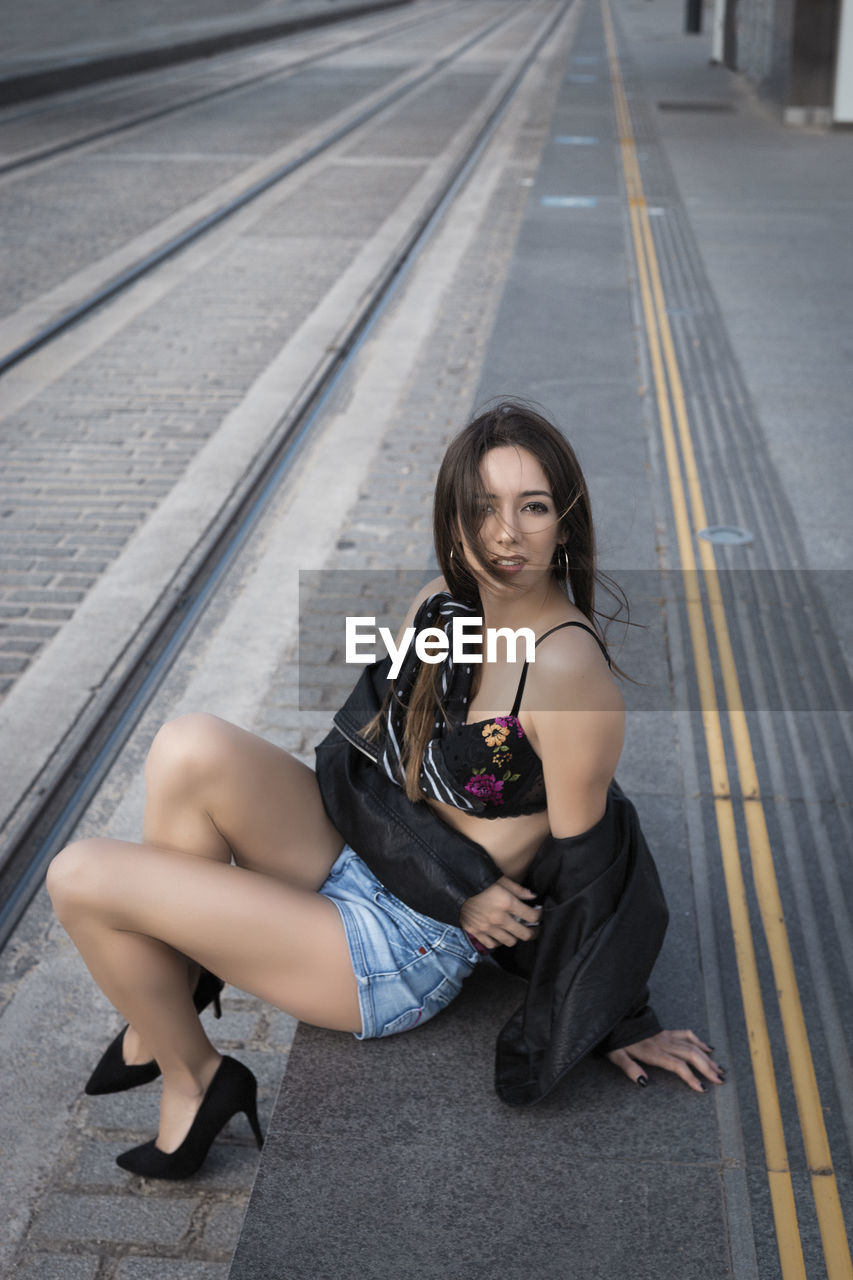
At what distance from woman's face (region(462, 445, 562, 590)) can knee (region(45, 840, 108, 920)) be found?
3.04 feet

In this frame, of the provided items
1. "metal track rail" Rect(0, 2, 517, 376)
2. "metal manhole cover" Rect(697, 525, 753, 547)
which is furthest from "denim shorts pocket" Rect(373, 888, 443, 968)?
"metal track rail" Rect(0, 2, 517, 376)

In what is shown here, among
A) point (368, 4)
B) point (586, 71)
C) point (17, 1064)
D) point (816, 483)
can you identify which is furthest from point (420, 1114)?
point (368, 4)

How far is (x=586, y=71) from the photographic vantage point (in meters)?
28.1

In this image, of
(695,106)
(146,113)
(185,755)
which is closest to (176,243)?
(185,755)

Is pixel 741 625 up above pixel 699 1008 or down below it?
below

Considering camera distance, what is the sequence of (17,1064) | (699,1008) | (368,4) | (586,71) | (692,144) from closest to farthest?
1. (699,1008)
2. (17,1064)
3. (692,144)
4. (586,71)
5. (368,4)

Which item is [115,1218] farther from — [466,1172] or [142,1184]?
[466,1172]

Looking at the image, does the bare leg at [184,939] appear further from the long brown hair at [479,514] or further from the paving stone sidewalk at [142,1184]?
the long brown hair at [479,514]

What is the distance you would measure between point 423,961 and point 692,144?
1650 centimetres

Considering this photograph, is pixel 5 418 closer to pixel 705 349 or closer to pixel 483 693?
pixel 705 349

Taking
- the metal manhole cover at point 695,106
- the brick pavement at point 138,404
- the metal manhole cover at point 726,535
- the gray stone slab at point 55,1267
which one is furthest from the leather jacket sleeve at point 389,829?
the metal manhole cover at point 695,106

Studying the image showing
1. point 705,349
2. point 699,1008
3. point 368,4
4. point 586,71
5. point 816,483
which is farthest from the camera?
point 368,4

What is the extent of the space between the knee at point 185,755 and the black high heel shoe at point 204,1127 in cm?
58

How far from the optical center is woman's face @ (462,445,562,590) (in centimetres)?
251
